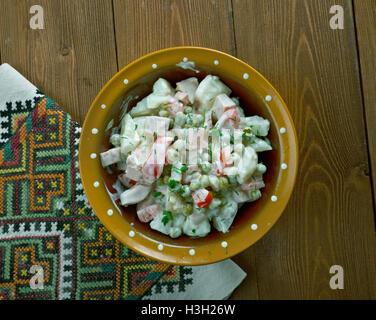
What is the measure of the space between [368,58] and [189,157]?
2.14ft

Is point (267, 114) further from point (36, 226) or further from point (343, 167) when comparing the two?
point (36, 226)

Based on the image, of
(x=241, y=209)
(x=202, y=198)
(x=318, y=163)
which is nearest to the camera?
(x=202, y=198)

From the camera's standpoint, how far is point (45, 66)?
3.80ft

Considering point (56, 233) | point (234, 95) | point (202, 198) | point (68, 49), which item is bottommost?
point (56, 233)

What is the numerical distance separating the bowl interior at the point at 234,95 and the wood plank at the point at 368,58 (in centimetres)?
39

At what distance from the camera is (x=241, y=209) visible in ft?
3.03

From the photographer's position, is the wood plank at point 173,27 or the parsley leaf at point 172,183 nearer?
the parsley leaf at point 172,183

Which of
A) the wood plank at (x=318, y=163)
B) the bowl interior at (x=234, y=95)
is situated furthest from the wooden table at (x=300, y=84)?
the bowl interior at (x=234, y=95)

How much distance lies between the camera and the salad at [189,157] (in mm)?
827

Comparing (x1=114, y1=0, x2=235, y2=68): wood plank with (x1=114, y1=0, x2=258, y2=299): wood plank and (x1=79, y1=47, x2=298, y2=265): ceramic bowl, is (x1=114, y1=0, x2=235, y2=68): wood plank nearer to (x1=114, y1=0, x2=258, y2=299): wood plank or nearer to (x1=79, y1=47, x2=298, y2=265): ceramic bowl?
(x1=114, y1=0, x2=258, y2=299): wood plank

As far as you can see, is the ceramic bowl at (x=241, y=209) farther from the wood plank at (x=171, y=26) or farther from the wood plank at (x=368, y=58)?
the wood plank at (x=368, y=58)

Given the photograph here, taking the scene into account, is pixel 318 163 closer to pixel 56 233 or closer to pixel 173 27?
pixel 173 27

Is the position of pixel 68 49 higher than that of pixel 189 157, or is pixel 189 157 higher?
pixel 68 49

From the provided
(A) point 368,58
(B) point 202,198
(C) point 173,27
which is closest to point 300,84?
(A) point 368,58
